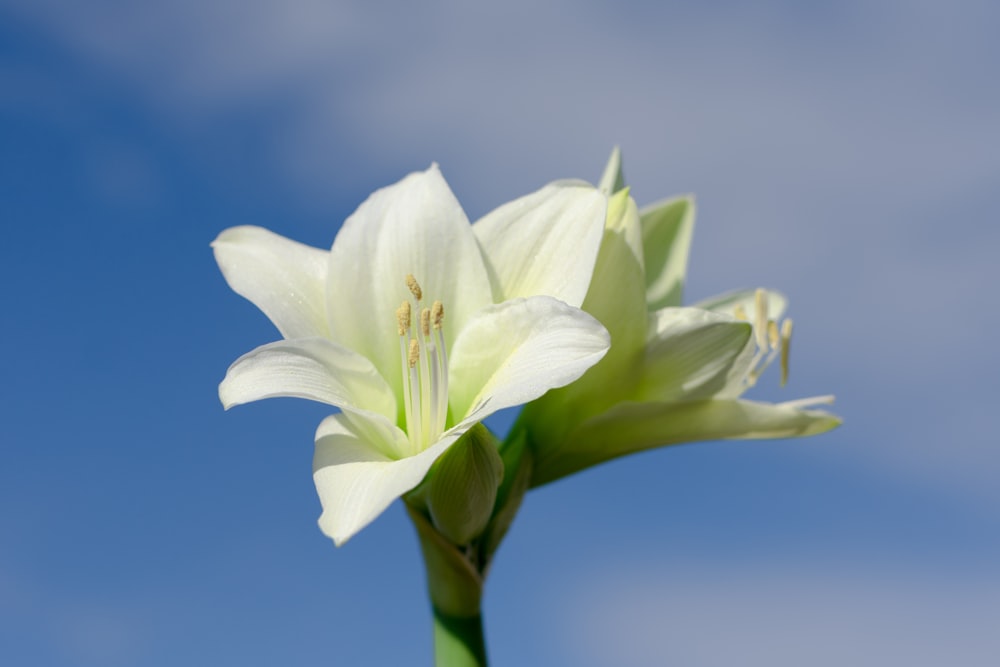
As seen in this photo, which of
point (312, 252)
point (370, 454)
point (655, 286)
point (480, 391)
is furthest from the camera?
point (655, 286)

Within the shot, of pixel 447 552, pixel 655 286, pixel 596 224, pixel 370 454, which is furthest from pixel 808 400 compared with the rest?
pixel 370 454

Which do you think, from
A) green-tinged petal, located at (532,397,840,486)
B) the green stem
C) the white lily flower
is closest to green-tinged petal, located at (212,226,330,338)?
the white lily flower

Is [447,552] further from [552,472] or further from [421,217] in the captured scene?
[421,217]

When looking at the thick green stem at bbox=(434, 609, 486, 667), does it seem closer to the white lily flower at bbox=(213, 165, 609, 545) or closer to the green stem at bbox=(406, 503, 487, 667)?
the green stem at bbox=(406, 503, 487, 667)

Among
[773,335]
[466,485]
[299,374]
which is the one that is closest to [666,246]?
[773,335]

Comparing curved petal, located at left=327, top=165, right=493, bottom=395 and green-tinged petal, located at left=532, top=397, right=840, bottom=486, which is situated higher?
curved petal, located at left=327, top=165, right=493, bottom=395

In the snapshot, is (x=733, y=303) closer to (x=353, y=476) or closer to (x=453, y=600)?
(x=453, y=600)

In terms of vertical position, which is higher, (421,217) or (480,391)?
(421,217)
